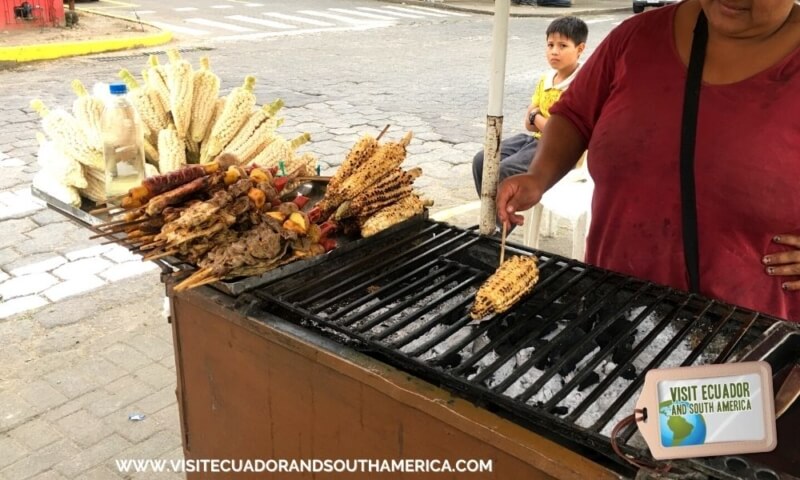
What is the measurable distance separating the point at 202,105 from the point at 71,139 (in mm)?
478

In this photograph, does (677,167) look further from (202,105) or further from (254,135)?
(202,105)

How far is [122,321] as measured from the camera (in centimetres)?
412

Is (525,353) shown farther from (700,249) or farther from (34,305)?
(34,305)

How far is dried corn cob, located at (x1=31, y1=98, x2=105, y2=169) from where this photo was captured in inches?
98.8

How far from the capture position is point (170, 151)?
8.46 feet

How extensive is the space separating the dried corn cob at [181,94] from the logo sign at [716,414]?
1.99m

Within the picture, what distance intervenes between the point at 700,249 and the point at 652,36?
637mm

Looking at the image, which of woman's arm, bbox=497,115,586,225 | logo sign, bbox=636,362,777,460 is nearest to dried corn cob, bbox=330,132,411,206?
woman's arm, bbox=497,115,586,225

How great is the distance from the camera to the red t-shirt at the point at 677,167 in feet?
5.99

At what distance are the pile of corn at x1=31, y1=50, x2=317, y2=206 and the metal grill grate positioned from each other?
0.73m

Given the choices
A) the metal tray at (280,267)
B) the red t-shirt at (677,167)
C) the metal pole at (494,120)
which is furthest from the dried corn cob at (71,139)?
the red t-shirt at (677,167)

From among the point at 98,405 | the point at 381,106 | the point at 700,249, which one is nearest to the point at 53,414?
the point at 98,405

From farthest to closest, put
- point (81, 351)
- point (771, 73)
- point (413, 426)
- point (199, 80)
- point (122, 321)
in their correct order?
point (122, 321) < point (81, 351) < point (199, 80) < point (771, 73) < point (413, 426)

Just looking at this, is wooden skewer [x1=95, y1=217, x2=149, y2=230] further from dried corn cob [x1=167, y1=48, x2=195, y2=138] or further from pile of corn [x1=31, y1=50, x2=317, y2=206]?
dried corn cob [x1=167, y1=48, x2=195, y2=138]
